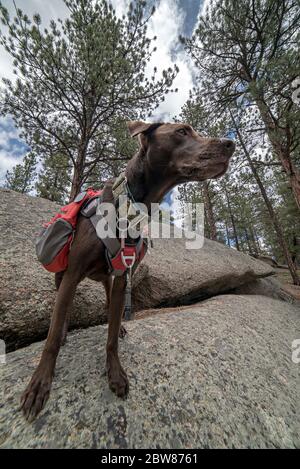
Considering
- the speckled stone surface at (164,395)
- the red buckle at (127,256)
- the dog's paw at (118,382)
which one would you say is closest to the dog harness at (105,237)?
the red buckle at (127,256)

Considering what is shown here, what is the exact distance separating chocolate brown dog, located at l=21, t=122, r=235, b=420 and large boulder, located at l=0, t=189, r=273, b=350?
0.79m

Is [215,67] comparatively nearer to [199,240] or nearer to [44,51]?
[44,51]

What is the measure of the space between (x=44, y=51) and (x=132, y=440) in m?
8.81

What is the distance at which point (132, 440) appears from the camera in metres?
1.33

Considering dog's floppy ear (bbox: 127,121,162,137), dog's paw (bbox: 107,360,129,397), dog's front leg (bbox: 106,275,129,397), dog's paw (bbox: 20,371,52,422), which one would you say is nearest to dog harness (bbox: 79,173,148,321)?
dog's front leg (bbox: 106,275,129,397)

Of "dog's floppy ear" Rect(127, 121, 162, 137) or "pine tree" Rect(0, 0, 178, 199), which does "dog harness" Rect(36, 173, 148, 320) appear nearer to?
"dog's floppy ear" Rect(127, 121, 162, 137)

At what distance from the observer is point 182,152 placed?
73.9 inches

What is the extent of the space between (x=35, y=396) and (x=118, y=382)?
58 centimetres

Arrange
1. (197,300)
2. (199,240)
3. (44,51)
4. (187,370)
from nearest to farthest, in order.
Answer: (187,370), (197,300), (44,51), (199,240)

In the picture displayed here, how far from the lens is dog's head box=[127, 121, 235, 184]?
179 cm

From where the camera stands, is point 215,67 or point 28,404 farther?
point 215,67

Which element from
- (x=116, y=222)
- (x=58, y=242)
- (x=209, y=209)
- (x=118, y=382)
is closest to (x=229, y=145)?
(x=116, y=222)

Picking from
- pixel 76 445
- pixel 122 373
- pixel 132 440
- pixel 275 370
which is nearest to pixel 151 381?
pixel 122 373

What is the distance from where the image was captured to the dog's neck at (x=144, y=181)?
181 cm
